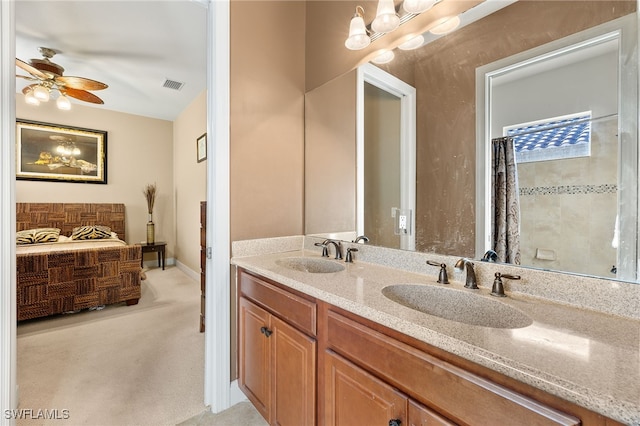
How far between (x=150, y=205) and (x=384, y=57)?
5.13 m

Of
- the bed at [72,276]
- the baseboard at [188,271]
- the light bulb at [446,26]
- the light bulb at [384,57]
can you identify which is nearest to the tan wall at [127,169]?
the baseboard at [188,271]

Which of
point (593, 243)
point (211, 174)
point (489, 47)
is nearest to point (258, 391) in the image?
point (211, 174)

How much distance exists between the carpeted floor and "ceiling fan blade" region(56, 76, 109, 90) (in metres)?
2.54

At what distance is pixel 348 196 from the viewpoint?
1853 mm

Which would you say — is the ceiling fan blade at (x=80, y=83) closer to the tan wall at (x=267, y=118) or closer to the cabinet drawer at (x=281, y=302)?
the tan wall at (x=267, y=118)

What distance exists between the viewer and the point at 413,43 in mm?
1423

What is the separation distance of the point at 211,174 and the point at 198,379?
147cm

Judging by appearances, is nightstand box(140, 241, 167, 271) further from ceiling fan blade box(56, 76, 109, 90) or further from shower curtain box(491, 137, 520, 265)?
shower curtain box(491, 137, 520, 265)

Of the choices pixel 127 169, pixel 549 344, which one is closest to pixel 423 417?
pixel 549 344

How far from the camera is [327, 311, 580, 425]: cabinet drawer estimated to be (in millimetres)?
558

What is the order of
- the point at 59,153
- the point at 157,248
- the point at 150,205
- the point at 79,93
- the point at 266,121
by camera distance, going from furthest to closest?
the point at 150,205 → the point at 157,248 → the point at 59,153 → the point at 79,93 → the point at 266,121

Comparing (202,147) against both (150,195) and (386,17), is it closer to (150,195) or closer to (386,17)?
(150,195)

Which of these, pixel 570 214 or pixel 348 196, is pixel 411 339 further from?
pixel 348 196

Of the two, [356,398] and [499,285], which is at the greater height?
[499,285]
